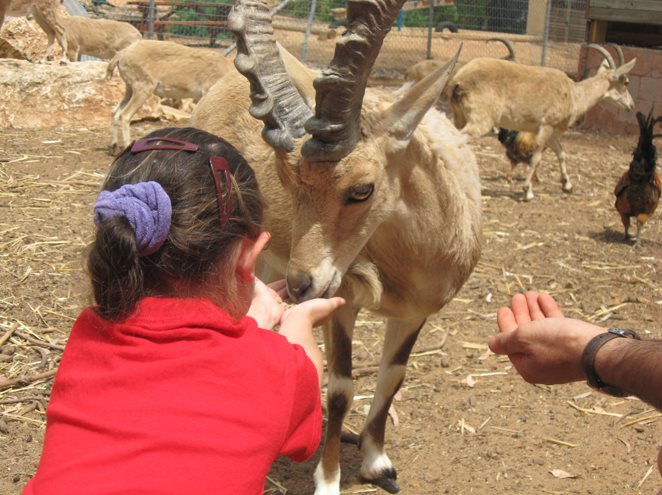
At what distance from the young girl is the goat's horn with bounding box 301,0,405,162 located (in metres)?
1.39

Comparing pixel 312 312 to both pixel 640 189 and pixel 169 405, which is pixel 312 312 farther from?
pixel 640 189

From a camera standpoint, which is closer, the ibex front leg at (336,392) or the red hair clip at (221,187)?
the red hair clip at (221,187)

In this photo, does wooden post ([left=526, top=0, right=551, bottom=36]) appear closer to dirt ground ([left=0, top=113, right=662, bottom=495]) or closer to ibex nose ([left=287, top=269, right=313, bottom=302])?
dirt ground ([left=0, top=113, right=662, bottom=495])

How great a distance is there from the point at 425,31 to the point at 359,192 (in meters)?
18.8

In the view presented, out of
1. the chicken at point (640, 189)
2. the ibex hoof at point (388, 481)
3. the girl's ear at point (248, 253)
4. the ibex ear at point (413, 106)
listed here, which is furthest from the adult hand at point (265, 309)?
the chicken at point (640, 189)

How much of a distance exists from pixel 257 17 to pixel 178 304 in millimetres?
2355

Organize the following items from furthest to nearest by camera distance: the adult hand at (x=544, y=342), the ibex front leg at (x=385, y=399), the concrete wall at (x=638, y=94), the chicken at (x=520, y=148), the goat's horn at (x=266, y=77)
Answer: the concrete wall at (x=638, y=94) → the chicken at (x=520, y=148) → the ibex front leg at (x=385, y=399) → the goat's horn at (x=266, y=77) → the adult hand at (x=544, y=342)

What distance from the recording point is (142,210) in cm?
191

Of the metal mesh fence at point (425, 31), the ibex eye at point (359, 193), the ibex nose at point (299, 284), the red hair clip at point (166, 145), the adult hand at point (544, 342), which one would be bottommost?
the metal mesh fence at point (425, 31)

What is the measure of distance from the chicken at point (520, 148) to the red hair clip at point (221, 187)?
9622 millimetres

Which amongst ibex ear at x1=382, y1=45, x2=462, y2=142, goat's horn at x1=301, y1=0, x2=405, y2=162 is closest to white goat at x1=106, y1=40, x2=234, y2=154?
ibex ear at x1=382, y1=45, x2=462, y2=142

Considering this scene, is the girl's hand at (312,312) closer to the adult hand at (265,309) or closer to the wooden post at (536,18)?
the adult hand at (265,309)

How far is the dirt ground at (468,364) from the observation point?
459cm

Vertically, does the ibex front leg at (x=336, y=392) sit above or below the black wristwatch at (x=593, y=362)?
below
